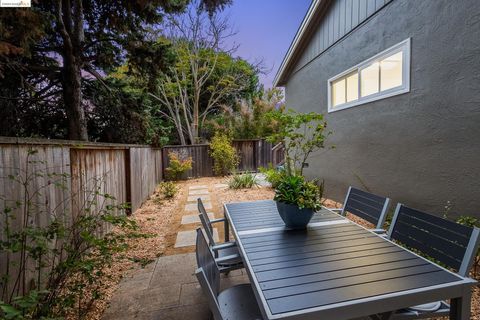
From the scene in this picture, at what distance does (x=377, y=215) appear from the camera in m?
2.30

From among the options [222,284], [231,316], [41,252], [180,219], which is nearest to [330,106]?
[180,219]

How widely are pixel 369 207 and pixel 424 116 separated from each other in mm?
1781

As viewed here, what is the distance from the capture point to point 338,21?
513cm

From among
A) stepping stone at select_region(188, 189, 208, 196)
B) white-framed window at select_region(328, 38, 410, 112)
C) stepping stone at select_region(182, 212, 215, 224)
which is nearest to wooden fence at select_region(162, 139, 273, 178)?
stepping stone at select_region(188, 189, 208, 196)

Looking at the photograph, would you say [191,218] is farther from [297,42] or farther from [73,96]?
[297,42]

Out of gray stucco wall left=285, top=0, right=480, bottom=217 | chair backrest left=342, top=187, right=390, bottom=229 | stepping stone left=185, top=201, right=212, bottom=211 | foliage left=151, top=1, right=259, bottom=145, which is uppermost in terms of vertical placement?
foliage left=151, top=1, right=259, bottom=145

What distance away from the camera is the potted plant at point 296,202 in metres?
1.97

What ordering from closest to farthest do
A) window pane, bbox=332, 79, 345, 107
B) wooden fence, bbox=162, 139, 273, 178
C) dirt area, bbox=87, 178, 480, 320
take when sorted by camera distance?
dirt area, bbox=87, 178, 480, 320 → window pane, bbox=332, 79, 345, 107 → wooden fence, bbox=162, 139, 273, 178

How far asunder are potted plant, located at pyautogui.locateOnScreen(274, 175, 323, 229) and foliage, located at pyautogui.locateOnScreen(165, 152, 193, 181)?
768cm

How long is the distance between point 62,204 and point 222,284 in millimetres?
1846

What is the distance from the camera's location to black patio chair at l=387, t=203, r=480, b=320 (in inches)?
55.6

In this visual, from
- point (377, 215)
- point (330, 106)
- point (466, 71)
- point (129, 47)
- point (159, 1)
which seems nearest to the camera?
point (377, 215)

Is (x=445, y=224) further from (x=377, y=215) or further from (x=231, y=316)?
(x=231, y=316)

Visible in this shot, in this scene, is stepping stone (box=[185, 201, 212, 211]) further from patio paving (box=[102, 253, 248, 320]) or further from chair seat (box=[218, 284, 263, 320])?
chair seat (box=[218, 284, 263, 320])
